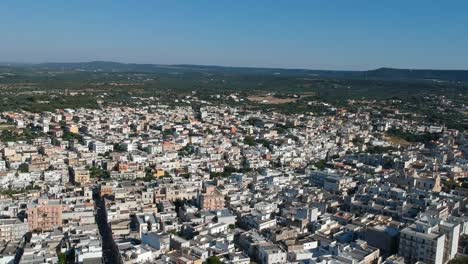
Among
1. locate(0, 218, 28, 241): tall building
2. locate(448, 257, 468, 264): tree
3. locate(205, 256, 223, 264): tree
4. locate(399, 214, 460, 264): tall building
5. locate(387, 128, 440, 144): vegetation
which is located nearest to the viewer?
locate(205, 256, 223, 264): tree

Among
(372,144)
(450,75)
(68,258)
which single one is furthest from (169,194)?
(450,75)

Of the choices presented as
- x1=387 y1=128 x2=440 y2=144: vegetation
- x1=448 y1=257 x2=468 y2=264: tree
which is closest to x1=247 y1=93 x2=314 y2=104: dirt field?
x1=387 y1=128 x2=440 y2=144: vegetation

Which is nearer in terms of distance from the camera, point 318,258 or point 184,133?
point 318,258

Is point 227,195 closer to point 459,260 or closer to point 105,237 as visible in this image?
point 105,237

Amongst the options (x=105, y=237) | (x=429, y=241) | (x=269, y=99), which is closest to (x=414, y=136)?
(x=429, y=241)

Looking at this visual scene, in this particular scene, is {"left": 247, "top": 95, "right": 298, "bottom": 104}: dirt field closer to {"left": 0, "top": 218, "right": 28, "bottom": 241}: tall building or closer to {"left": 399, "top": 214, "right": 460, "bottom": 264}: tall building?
{"left": 399, "top": 214, "right": 460, "bottom": 264}: tall building

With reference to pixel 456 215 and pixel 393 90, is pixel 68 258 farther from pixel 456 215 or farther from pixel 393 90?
pixel 393 90

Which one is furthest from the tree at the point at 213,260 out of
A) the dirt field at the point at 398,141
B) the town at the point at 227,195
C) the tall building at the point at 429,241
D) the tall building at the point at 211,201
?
the dirt field at the point at 398,141

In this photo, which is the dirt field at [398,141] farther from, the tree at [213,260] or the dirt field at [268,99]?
the dirt field at [268,99]
